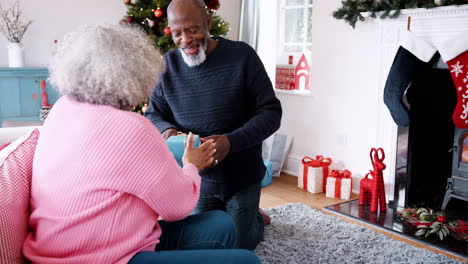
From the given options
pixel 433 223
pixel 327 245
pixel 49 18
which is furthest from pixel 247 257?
pixel 49 18

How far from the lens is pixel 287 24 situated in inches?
172

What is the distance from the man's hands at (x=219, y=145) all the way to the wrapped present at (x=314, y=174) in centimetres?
190

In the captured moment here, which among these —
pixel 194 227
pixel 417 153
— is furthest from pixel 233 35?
pixel 194 227

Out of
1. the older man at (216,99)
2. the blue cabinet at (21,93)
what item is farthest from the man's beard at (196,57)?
the blue cabinet at (21,93)

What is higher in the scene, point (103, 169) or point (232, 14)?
point (232, 14)

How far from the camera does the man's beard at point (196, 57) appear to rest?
6.75 ft

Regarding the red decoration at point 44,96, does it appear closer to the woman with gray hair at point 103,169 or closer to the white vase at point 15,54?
the white vase at point 15,54

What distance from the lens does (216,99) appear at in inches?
83.0

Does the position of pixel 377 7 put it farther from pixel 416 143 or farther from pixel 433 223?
pixel 433 223

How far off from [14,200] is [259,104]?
118 centimetres

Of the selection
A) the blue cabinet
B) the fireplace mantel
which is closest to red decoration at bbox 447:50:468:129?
the fireplace mantel

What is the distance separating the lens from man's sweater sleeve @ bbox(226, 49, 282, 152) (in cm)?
203

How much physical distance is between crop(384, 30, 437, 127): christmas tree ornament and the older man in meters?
1.25

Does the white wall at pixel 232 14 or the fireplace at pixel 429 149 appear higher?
the white wall at pixel 232 14
